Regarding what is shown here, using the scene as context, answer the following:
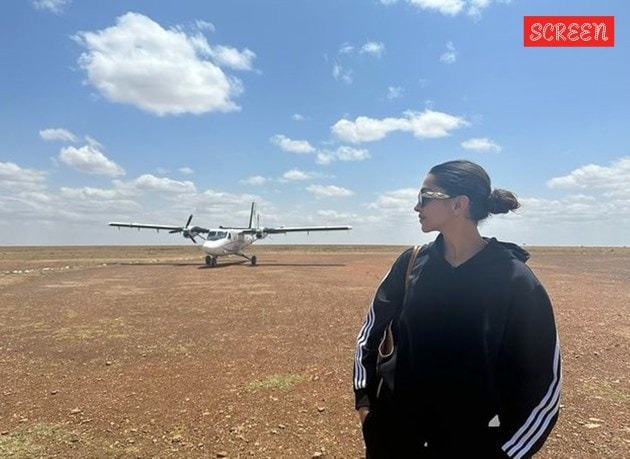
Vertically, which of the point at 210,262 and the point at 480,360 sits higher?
the point at 480,360

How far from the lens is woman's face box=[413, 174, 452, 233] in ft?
6.97

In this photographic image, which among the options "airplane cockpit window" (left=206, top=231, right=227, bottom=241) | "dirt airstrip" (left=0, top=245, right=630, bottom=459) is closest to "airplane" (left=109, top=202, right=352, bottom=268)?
"airplane cockpit window" (left=206, top=231, right=227, bottom=241)

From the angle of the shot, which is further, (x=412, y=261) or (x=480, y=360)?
(x=412, y=261)

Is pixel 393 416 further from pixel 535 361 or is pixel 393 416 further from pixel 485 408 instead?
pixel 535 361

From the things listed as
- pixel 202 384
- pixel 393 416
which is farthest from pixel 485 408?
pixel 202 384

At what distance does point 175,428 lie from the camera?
4484 millimetres

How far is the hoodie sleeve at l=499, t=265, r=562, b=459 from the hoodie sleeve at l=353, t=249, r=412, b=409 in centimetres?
59

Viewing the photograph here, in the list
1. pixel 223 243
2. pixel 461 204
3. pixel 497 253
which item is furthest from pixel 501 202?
pixel 223 243

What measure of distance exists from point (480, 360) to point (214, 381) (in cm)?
489

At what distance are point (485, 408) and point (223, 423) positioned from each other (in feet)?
11.7

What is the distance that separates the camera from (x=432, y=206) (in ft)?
7.08

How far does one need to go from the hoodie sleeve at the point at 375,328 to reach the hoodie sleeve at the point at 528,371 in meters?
0.59

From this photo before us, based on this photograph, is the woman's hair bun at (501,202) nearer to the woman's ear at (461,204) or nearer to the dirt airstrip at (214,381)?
the woman's ear at (461,204)

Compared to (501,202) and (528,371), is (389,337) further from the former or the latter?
(501,202)
